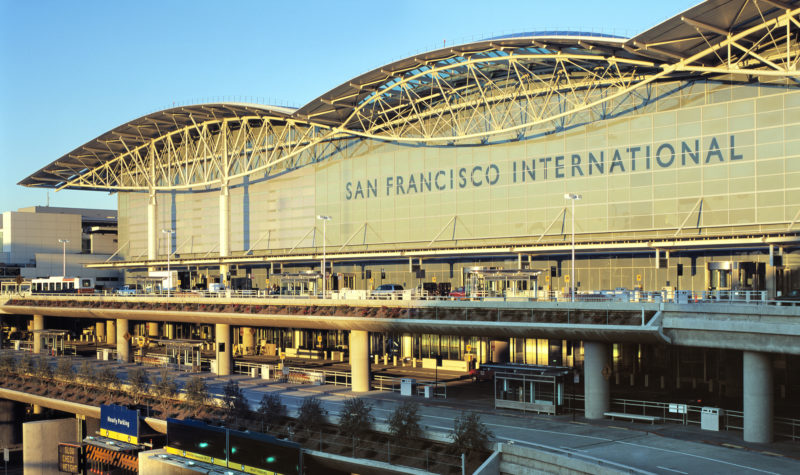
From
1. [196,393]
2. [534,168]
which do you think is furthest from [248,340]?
[534,168]

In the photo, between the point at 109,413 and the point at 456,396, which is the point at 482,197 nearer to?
the point at 456,396

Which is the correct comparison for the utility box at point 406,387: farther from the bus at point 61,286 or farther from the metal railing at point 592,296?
the bus at point 61,286

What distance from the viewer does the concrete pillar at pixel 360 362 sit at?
55.1 metres

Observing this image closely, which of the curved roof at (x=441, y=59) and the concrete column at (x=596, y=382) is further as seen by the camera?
the curved roof at (x=441, y=59)

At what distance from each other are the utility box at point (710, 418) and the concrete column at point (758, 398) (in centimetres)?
254

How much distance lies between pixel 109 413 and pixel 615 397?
3506 centimetres

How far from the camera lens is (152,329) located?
4222 inches

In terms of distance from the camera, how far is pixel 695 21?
169ft

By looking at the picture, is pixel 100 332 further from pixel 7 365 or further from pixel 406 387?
pixel 406 387

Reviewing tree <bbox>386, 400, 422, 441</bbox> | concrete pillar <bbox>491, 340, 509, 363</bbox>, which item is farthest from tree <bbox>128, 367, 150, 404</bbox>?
concrete pillar <bbox>491, 340, 509, 363</bbox>

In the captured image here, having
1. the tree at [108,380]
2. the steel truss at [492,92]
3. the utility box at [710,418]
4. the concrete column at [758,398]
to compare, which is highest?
the steel truss at [492,92]

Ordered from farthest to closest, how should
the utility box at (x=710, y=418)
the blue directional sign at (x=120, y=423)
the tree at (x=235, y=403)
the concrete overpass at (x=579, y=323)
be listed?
the blue directional sign at (x=120, y=423) → the tree at (x=235, y=403) → the utility box at (x=710, y=418) → the concrete overpass at (x=579, y=323)

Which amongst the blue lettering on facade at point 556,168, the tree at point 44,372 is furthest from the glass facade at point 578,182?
the tree at point 44,372

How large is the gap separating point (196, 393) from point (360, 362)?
11.8m
